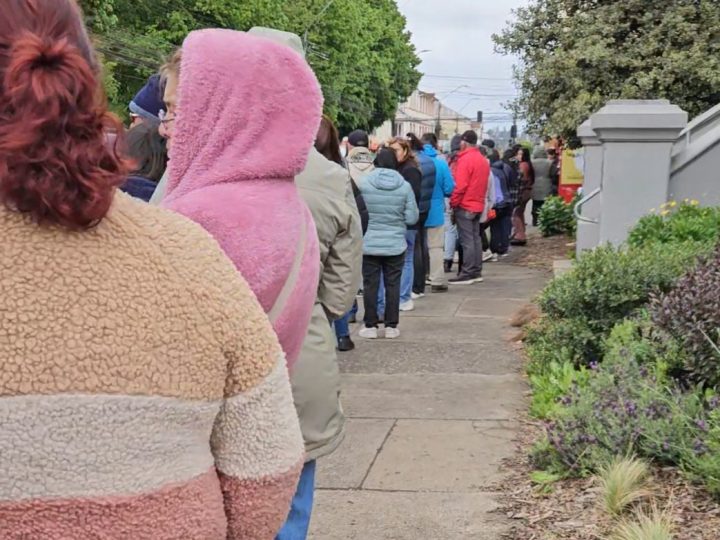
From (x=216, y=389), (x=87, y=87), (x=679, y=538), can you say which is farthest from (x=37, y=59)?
(x=679, y=538)

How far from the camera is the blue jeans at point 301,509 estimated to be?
2557 mm

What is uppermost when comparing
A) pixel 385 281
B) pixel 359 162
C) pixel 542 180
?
pixel 359 162

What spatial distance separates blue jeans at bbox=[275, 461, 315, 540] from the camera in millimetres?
2557

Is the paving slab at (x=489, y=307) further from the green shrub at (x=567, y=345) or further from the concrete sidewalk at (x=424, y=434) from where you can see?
the green shrub at (x=567, y=345)

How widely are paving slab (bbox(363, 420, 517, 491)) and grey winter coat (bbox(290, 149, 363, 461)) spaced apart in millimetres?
1253

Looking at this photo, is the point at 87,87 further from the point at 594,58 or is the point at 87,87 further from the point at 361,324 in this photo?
the point at 594,58

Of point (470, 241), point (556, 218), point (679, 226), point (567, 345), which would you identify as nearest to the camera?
point (567, 345)

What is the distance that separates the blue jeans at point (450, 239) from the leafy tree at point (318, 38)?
6153 mm

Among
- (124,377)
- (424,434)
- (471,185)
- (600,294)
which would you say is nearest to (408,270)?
(471,185)

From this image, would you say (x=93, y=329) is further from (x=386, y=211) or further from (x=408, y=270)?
(x=408, y=270)

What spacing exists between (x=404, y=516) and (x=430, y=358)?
3.37 metres

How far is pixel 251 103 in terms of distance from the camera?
1846 millimetres

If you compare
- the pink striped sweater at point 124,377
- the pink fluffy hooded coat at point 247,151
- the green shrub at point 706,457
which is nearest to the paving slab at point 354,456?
the green shrub at point 706,457

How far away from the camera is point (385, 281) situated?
26.7ft
